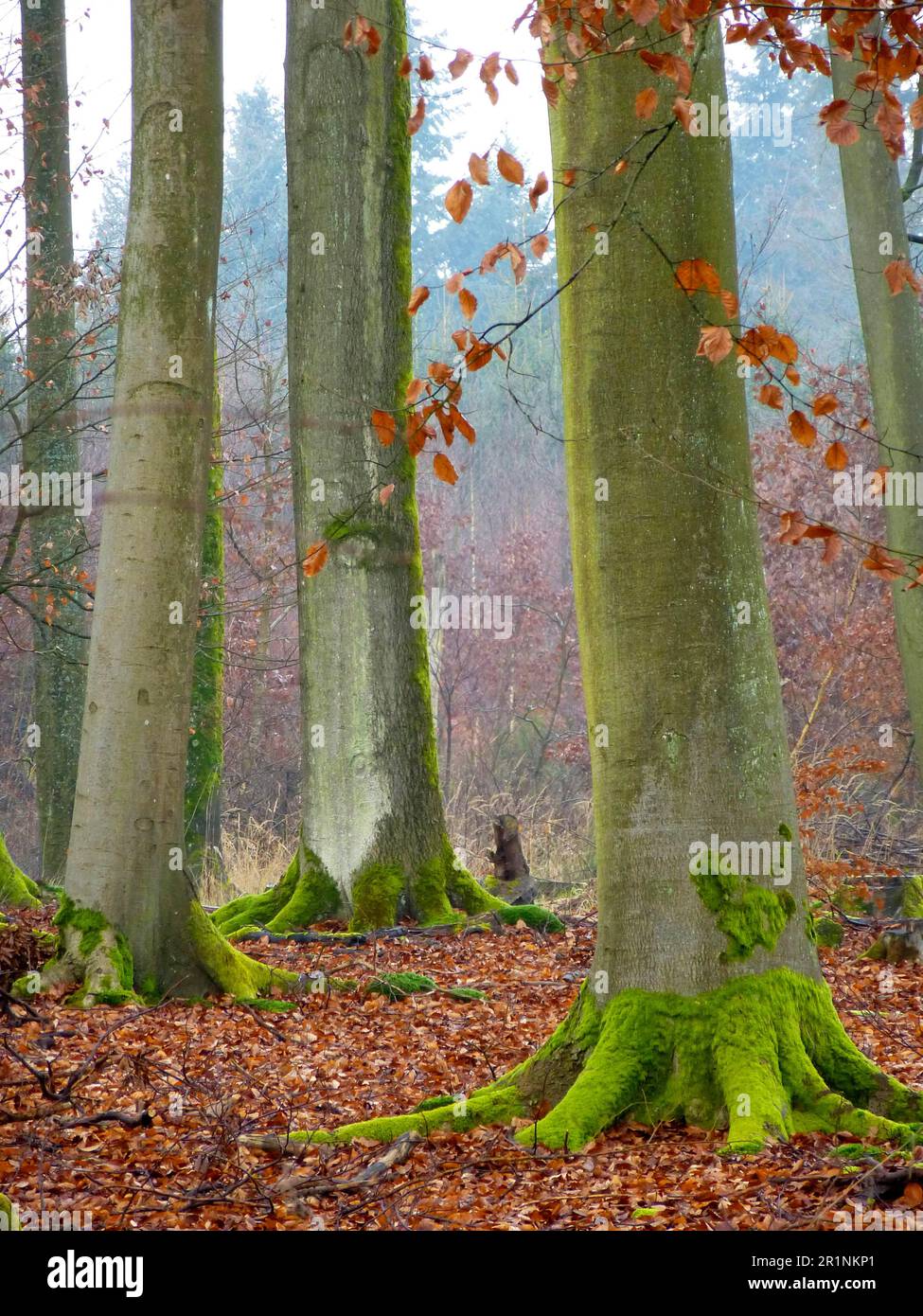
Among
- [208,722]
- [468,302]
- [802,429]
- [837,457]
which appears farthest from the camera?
[208,722]

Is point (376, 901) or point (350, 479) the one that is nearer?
point (376, 901)

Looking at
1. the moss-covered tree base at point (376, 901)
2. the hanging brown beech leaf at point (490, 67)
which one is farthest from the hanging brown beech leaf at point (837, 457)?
the moss-covered tree base at point (376, 901)

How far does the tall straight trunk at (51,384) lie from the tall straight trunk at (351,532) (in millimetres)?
3499

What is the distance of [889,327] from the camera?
11148 millimetres

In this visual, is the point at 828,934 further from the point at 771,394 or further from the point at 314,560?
the point at 314,560

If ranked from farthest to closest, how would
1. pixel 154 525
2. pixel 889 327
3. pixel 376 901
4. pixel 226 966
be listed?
pixel 889 327, pixel 376 901, pixel 226 966, pixel 154 525

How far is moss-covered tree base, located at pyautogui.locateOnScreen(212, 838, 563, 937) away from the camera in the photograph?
9125 millimetres

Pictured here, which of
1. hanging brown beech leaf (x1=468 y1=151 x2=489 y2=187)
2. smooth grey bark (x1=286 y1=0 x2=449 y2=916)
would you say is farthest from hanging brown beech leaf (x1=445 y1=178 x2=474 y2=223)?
smooth grey bark (x1=286 y1=0 x2=449 y2=916)

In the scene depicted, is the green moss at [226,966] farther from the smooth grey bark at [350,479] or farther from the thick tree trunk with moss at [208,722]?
the thick tree trunk with moss at [208,722]

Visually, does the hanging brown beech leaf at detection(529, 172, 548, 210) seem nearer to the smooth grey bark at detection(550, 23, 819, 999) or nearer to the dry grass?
the smooth grey bark at detection(550, 23, 819, 999)

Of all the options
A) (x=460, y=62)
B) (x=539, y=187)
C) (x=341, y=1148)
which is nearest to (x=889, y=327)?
(x=539, y=187)

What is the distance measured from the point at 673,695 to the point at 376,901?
5.30m
